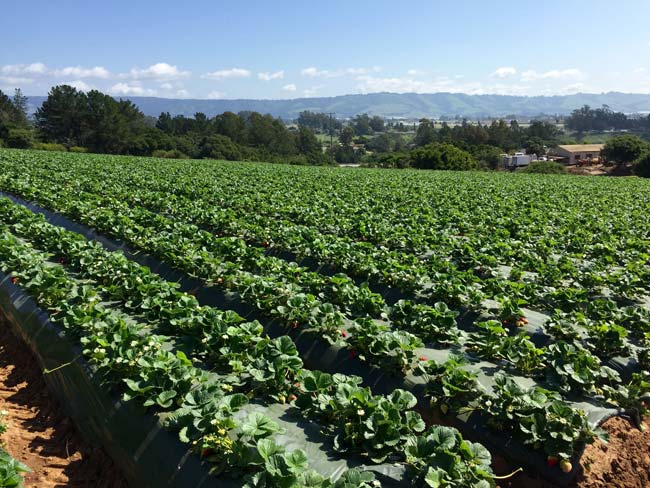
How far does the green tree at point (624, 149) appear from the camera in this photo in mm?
58125

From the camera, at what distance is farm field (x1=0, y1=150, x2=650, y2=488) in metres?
3.60

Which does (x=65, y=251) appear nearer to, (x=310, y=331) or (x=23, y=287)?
(x=23, y=287)

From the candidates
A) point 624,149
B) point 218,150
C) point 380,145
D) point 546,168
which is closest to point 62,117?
point 218,150

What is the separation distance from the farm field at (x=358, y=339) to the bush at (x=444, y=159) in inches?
1708

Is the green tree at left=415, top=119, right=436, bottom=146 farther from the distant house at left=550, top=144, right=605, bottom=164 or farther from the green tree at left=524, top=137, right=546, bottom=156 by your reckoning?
the distant house at left=550, top=144, right=605, bottom=164

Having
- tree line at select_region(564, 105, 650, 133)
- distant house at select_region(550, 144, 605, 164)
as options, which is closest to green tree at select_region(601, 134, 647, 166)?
distant house at select_region(550, 144, 605, 164)

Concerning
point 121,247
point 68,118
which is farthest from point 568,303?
point 68,118

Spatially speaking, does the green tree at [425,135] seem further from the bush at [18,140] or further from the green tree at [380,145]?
the bush at [18,140]

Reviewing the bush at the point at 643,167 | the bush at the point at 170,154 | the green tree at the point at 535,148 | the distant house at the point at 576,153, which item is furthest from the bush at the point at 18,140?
the green tree at the point at 535,148

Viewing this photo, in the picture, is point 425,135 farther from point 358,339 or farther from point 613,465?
point 613,465

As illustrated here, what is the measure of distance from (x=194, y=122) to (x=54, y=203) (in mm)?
84188

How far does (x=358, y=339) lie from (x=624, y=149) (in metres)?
67.6

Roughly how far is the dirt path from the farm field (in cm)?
73

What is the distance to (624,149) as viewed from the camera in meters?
59.1
